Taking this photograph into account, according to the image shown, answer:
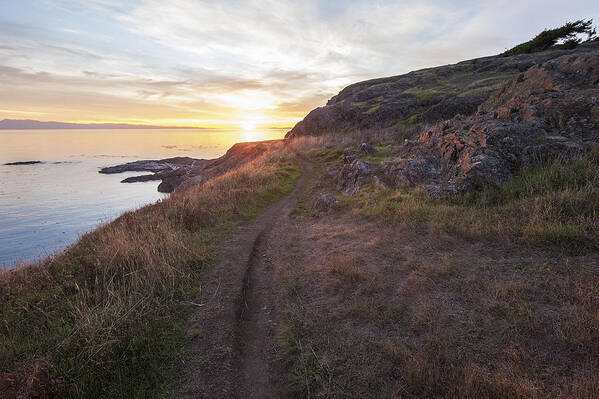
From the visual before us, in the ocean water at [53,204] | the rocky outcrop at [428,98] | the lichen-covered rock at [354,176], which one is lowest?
the ocean water at [53,204]

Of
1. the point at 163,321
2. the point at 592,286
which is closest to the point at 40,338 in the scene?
the point at 163,321

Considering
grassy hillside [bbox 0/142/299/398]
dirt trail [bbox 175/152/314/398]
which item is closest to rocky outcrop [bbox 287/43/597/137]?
dirt trail [bbox 175/152/314/398]

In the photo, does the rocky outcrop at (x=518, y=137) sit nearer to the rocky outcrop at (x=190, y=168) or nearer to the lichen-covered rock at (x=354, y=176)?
the lichen-covered rock at (x=354, y=176)

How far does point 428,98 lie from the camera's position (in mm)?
→ 38875

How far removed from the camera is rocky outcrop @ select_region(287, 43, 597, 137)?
30500 millimetres

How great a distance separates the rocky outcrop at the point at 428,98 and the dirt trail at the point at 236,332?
30.1 m

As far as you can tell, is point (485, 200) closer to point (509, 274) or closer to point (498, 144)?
point (498, 144)

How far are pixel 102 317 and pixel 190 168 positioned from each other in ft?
187

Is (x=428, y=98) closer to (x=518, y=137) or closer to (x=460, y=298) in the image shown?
(x=518, y=137)

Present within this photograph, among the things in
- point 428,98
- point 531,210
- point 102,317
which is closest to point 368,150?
point 531,210

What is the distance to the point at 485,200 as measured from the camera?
8578mm

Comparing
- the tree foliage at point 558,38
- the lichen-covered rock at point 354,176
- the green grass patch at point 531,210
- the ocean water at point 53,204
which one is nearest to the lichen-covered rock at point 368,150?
the lichen-covered rock at point 354,176

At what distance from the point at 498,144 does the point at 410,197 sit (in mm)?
3852

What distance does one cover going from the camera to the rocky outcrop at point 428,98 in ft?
100
